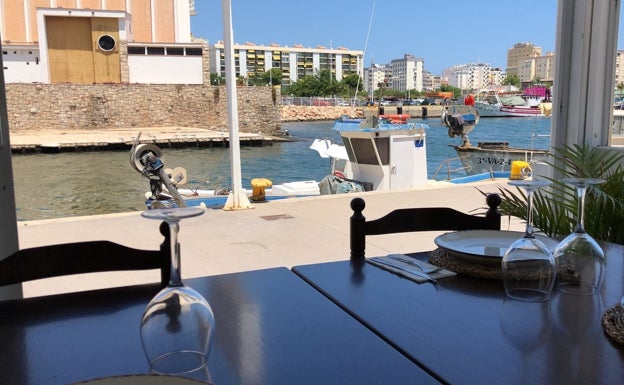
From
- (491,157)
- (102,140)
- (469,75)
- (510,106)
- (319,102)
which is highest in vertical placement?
(469,75)

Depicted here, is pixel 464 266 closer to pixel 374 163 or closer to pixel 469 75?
pixel 374 163

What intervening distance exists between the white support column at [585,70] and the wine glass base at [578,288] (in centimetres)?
310

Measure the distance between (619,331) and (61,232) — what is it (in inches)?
220

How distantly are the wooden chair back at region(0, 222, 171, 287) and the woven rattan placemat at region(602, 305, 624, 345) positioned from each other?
103 cm

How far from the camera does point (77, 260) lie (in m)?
1.57

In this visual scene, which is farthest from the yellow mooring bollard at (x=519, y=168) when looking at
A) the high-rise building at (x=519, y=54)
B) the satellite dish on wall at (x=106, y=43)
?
the high-rise building at (x=519, y=54)

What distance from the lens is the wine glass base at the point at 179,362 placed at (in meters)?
0.96

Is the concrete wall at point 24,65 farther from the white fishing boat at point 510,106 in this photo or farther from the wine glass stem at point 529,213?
the wine glass stem at point 529,213

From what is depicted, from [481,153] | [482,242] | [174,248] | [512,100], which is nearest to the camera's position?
[174,248]

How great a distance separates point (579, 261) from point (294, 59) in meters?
112

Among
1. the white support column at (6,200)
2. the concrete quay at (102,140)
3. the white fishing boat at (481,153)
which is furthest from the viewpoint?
the concrete quay at (102,140)

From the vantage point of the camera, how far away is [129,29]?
127 feet

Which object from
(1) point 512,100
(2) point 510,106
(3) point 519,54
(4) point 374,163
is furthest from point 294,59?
(4) point 374,163

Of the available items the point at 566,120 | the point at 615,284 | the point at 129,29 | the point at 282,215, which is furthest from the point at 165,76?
the point at 615,284
